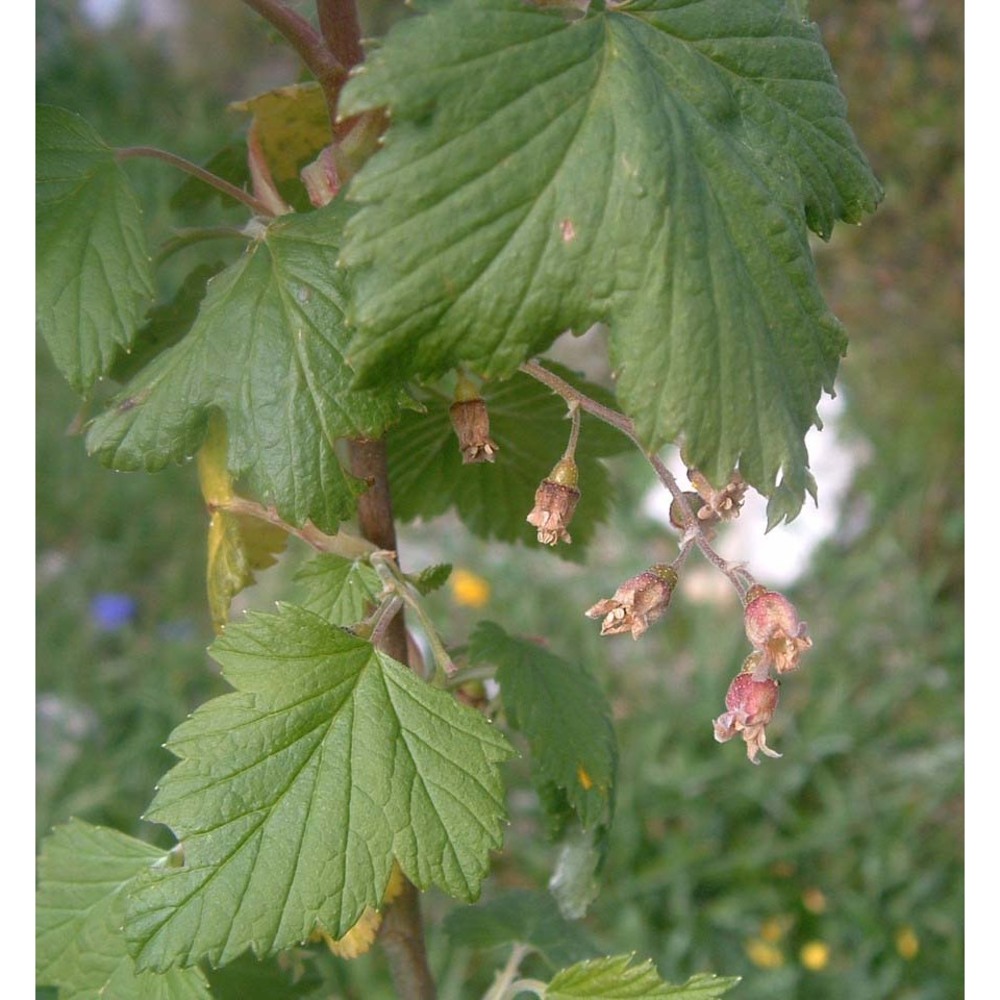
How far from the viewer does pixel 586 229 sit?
0.63 meters

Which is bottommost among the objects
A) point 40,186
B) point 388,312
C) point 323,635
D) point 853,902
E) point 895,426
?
point 853,902

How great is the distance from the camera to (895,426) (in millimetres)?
2951

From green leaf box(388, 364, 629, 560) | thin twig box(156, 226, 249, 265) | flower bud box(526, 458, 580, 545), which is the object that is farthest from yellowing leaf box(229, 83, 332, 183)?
flower bud box(526, 458, 580, 545)

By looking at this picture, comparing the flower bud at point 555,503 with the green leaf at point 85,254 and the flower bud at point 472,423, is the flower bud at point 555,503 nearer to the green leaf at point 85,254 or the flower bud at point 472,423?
the flower bud at point 472,423

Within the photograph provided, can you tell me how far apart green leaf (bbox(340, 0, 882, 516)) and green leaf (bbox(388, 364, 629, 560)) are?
26 cm

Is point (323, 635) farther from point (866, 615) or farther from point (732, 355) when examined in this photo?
point (866, 615)

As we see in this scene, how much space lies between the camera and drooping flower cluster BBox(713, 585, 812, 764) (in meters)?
0.70

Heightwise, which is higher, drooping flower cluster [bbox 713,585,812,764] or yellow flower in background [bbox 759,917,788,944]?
drooping flower cluster [bbox 713,585,812,764]

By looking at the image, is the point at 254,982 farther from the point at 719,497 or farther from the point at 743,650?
the point at 743,650

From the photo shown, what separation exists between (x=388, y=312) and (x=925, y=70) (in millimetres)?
2801

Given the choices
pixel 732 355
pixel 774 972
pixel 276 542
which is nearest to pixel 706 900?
pixel 774 972

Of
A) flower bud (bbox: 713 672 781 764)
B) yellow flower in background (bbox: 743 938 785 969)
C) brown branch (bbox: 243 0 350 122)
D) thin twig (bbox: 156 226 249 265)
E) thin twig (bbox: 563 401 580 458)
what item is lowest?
yellow flower in background (bbox: 743 938 785 969)

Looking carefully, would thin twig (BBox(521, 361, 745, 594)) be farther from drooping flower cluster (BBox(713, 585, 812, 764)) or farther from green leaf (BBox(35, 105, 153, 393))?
green leaf (BBox(35, 105, 153, 393))

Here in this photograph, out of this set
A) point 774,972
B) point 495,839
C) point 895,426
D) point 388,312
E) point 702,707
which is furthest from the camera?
point 895,426
